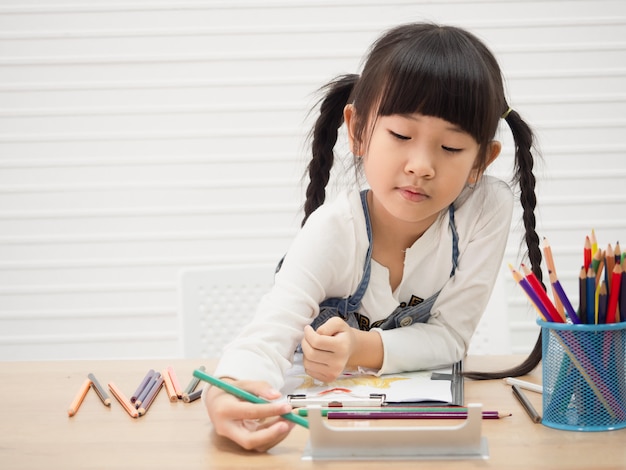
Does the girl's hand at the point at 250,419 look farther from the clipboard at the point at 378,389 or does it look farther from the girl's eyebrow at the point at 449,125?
the girl's eyebrow at the point at 449,125

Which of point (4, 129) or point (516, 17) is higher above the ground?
point (516, 17)

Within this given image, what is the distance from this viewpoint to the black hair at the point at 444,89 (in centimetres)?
100

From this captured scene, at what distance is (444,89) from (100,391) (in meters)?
0.56

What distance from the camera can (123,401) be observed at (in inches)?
38.6

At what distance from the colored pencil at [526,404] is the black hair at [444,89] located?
0.08m

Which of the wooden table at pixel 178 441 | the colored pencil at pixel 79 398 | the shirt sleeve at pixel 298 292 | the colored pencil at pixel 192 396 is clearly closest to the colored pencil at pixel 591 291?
the wooden table at pixel 178 441

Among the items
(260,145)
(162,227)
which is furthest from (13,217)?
(260,145)

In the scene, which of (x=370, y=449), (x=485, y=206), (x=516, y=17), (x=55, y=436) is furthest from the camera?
(x=516, y=17)

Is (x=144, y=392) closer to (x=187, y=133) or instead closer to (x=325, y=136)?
(x=325, y=136)

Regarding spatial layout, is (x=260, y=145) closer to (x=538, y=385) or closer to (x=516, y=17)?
(x=516, y=17)

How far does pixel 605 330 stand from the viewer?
802 millimetres

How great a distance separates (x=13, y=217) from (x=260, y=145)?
79cm

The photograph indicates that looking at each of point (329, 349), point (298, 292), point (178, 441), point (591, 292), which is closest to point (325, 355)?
point (329, 349)

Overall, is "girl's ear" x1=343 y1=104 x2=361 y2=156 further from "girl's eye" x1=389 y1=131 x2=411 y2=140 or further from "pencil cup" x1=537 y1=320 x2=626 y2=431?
"pencil cup" x1=537 y1=320 x2=626 y2=431
